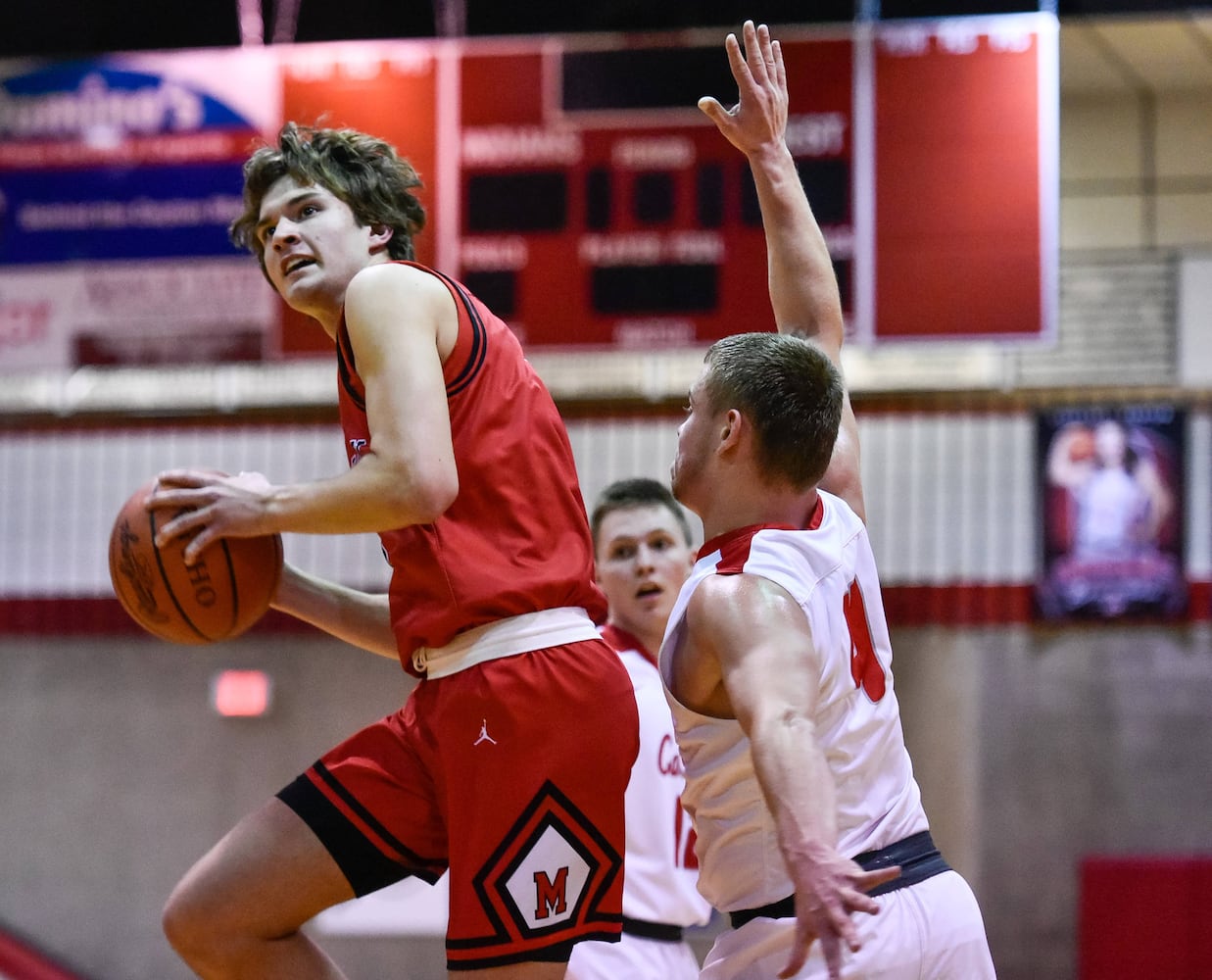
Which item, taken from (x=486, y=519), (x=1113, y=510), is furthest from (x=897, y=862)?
(x=1113, y=510)

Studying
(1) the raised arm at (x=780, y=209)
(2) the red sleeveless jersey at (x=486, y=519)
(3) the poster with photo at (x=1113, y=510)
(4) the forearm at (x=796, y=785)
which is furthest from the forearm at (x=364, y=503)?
(3) the poster with photo at (x=1113, y=510)

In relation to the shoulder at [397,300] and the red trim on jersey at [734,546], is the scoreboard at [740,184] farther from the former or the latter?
the red trim on jersey at [734,546]

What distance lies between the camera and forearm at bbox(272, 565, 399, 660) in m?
3.25

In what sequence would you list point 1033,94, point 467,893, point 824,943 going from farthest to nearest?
1. point 1033,94
2. point 467,893
3. point 824,943

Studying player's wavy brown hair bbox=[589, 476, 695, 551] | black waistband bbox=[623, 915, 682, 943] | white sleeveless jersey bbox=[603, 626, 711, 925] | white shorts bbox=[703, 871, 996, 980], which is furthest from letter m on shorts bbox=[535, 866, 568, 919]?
player's wavy brown hair bbox=[589, 476, 695, 551]

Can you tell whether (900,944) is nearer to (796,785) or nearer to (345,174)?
(796,785)

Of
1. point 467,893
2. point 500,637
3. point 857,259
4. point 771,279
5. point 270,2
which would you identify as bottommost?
point 467,893

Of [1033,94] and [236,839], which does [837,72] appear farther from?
[236,839]

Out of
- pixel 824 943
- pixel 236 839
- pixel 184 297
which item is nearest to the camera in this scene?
pixel 824 943

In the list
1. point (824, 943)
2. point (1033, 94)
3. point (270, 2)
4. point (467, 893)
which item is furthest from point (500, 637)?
point (270, 2)

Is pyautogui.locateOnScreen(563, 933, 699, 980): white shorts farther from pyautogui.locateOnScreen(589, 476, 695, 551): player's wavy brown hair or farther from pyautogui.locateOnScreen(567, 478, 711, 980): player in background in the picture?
pyautogui.locateOnScreen(589, 476, 695, 551): player's wavy brown hair

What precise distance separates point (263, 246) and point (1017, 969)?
6.31 m

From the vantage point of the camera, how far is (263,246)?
3.19 meters

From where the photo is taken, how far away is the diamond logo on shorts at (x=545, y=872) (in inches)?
106
